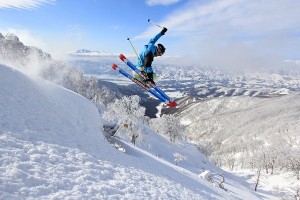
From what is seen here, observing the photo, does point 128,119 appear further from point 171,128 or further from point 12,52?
point 12,52

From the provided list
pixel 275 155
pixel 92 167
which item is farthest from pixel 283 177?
pixel 92 167

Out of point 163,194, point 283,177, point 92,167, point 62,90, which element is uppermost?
point 62,90

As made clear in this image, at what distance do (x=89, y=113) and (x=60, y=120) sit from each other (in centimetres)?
722

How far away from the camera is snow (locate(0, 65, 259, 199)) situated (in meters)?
14.3

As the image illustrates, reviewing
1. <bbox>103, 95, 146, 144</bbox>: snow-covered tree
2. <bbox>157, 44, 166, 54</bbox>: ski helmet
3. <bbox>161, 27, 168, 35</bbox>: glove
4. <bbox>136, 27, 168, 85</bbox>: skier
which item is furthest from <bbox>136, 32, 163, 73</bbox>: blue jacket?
<bbox>103, 95, 146, 144</bbox>: snow-covered tree

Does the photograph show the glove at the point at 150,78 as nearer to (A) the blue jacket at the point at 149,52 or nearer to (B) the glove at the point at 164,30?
(A) the blue jacket at the point at 149,52

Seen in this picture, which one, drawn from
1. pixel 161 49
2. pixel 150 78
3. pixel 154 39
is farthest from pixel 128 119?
pixel 154 39

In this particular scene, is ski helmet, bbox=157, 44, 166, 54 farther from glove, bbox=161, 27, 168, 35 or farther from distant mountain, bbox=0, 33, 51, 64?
distant mountain, bbox=0, 33, 51, 64

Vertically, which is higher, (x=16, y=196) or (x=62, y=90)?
(x=62, y=90)

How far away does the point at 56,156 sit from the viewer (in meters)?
18.0

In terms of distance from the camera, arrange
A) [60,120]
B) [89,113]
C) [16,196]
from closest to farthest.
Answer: [16,196]
[60,120]
[89,113]

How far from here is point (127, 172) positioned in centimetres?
2100

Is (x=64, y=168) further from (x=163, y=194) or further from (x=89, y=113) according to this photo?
(x=89, y=113)

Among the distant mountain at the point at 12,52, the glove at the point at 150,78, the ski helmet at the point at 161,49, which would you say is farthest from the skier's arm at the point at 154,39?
the distant mountain at the point at 12,52
